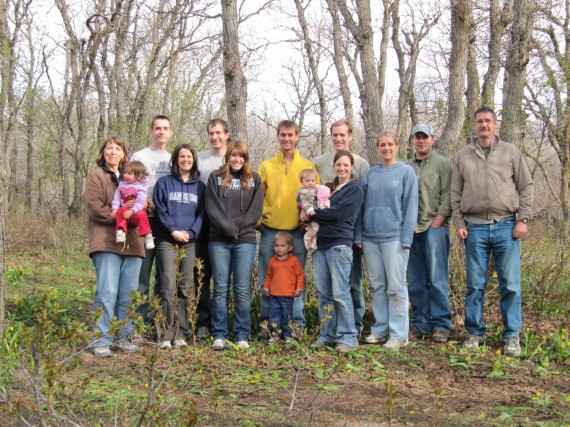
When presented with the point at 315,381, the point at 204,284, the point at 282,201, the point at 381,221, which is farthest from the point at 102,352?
the point at 381,221

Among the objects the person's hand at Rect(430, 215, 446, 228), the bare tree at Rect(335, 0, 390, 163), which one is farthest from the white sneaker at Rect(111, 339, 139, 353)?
the bare tree at Rect(335, 0, 390, 163)

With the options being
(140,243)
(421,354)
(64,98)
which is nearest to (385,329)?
(421,354)

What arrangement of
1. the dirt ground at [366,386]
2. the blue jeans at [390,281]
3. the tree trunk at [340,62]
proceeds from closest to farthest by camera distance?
1. the dirt ground at [366,386]
2. the blue jeans at [390,281]
3. the tree trunk at [340,62]

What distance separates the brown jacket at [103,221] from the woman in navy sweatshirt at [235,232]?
2.44ft

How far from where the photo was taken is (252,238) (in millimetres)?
5797

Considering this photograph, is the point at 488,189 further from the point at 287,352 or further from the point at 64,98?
the point at 64,98

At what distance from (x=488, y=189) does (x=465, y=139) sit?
12.4 ft

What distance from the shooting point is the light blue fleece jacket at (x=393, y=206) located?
5.61 m

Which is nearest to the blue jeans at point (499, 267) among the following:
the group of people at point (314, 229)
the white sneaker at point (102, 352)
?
the group of people at point (314, 229)

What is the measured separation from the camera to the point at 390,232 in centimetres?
562

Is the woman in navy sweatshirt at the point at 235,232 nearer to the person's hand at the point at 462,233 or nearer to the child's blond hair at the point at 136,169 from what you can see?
the child's blond hair at the point at 136,169

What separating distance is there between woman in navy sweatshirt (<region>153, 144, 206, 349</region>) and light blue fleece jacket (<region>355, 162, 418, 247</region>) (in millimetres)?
1717

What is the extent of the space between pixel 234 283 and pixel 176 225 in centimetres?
83

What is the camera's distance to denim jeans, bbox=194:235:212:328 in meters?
5.93
